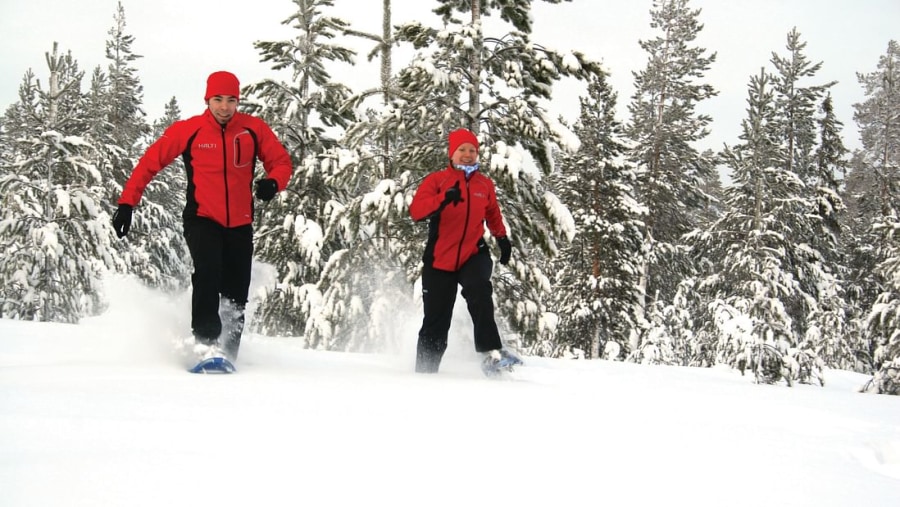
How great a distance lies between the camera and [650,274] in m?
28.7

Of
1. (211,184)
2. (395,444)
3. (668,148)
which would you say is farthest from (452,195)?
(668,148)

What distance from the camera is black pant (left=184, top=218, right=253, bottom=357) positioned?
4.71 metres

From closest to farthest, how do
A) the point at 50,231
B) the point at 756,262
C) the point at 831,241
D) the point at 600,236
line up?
the point at 50,231
the point at 756,262
the point at 600,236
the point at 831,241

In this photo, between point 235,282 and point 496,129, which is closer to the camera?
point 235,282

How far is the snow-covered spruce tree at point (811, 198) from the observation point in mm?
25484

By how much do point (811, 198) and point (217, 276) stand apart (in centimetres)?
2743

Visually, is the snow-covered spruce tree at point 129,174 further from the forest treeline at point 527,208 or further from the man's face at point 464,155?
the man's face at point 464,155

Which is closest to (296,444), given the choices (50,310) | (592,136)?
(50,310)

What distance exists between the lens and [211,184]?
486 cm

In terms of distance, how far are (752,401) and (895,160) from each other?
123ft

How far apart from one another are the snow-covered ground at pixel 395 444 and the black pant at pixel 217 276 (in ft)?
1.32

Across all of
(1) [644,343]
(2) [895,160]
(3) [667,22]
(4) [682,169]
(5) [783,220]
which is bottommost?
(1) [644,343]

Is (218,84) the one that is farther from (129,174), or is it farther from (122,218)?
(129,174)

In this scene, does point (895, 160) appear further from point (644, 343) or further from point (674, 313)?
point (644, 343)
